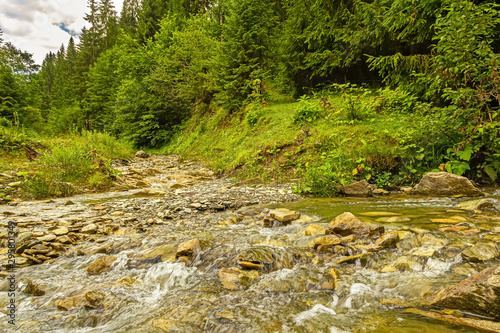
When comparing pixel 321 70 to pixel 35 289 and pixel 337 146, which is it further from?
pixel 35 289

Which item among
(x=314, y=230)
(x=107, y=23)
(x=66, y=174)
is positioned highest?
(x=107, y=23)

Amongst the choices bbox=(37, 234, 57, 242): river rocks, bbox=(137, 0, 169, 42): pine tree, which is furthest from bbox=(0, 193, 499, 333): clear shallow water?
bbox=(137, 0, 169, 42): pine tree

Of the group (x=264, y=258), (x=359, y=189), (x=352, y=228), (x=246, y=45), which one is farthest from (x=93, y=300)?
(x=246, y=45)

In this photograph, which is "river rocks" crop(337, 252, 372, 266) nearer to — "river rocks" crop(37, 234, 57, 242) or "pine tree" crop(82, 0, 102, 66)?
"river rocks" crop(37, 234, 57, 242)

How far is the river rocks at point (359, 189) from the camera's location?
18.1ft

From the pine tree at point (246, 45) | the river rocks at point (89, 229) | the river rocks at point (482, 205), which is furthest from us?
the pine tree at point (246, 45)

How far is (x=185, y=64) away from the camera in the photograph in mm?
19266

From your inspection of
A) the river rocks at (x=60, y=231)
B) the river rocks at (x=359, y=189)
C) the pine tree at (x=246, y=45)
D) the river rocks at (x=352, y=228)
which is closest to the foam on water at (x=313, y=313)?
the river rocks at (x=352, y=228)

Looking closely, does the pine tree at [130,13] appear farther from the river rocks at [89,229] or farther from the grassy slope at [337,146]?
the river rocks at [89,229]

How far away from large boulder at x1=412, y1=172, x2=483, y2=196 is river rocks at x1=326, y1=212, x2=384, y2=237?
9.08 feet

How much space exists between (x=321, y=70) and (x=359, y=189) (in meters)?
8.15

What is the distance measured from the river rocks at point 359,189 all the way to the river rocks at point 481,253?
3.08 m

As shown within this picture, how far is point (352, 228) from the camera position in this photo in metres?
3.20

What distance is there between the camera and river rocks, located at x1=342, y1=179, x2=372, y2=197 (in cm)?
551
